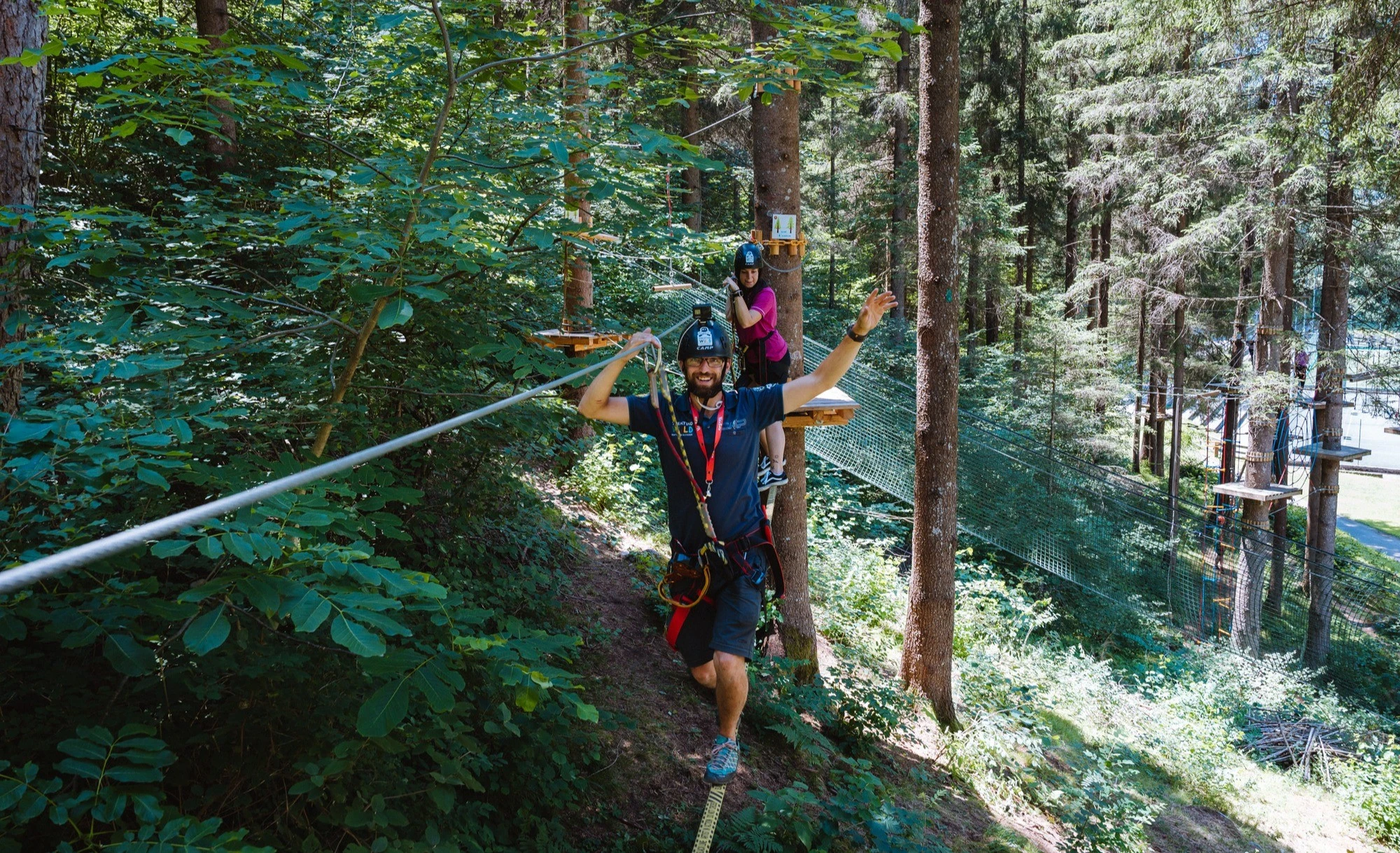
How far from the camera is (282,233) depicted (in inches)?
103

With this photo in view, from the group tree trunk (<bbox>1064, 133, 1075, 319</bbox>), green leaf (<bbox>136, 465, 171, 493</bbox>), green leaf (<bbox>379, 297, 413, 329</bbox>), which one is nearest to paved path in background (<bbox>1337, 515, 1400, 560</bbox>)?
tree trunk (<bbox>1064, 133, 1075, 319</bbox>)

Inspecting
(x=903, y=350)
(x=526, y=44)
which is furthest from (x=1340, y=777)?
(x=526, y=44)

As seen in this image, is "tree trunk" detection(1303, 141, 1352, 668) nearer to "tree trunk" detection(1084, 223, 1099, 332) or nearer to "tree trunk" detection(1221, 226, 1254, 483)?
"tree trunk" detection(1221, 226, 1254, 483)

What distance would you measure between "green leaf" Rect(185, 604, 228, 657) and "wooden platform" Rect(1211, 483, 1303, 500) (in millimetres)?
12007

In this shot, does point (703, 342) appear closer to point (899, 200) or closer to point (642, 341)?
point (642, 341)

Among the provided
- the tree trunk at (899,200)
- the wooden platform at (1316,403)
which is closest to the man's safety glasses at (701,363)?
the wooden platform at (1316,403)

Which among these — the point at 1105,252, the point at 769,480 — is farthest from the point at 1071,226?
the point at 769,480

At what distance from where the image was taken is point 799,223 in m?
4.38

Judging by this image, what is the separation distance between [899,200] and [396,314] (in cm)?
1286

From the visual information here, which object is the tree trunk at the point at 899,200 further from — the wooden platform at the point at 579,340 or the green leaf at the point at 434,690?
the green leaf at the point at 434,690

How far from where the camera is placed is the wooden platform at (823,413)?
4.18 metres

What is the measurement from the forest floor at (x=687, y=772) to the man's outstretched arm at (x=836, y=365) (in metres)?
1.58

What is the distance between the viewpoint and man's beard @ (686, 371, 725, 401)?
2.64m

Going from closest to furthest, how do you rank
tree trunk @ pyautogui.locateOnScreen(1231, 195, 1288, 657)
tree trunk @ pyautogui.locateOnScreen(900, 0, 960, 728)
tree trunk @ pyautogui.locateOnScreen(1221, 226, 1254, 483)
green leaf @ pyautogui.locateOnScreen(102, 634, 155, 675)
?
1. green leaf @ pyautogui.locateOnScreen(102, 634, 155, 675)
2. tree trunk @ pyautogui.locateOnScreen(900, 0, 960, 728)
3. tree trunk @ pyautogui.locateOnScreen(1231, 195, 1288, 657)
4. tree trunk @ pyautogui.locateOnScreen(1221, 226, 1254, 483)
